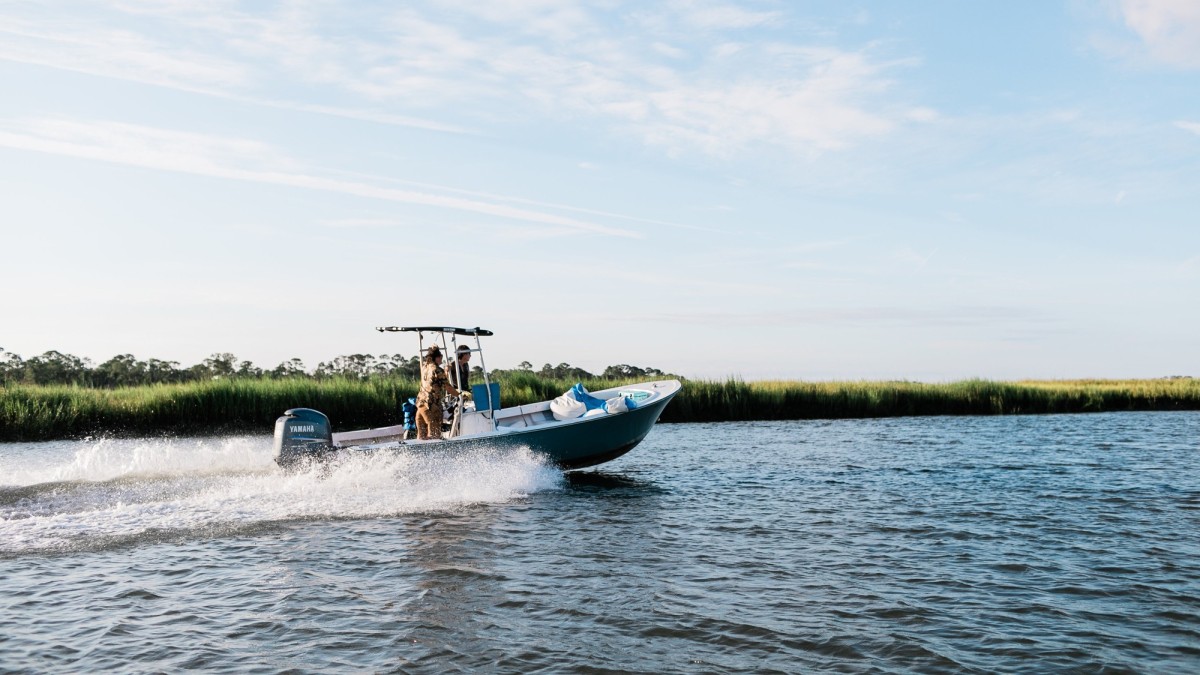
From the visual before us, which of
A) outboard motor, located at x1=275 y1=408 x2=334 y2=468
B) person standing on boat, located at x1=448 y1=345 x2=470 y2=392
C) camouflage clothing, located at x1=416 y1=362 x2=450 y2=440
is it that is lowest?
outboard motor, located at x1=275 y1=408 x2=334 y2=468

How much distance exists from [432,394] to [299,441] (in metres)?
2.32

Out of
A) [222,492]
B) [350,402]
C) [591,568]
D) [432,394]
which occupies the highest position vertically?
[432,394]

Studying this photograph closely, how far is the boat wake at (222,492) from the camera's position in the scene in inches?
446

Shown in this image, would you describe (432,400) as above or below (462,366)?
below

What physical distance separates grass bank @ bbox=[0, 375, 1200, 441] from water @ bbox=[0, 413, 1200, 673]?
9.20m

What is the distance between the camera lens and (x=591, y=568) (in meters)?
9.40

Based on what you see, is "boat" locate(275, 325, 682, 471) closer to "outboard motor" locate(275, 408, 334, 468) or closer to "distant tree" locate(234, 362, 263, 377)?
"outboard motor" locate(275, 408, 334, 468)

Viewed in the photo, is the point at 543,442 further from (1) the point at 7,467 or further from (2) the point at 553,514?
(1) the point at 7,467

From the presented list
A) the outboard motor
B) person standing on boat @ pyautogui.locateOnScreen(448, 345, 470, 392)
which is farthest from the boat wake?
person standing on boat @ pyautogui.locateOnScreen(448, 345, 470, 392)

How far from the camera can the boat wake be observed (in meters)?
11.3

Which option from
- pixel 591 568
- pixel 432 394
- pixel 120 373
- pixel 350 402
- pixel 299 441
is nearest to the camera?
pixel 591 568

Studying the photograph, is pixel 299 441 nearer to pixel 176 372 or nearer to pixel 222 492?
pixel 222 492

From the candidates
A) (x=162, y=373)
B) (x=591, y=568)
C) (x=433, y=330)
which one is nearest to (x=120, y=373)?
(x=162, y=373)

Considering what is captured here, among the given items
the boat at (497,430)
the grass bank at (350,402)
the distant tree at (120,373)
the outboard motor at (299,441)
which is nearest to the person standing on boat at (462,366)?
the boat at (497,430)
